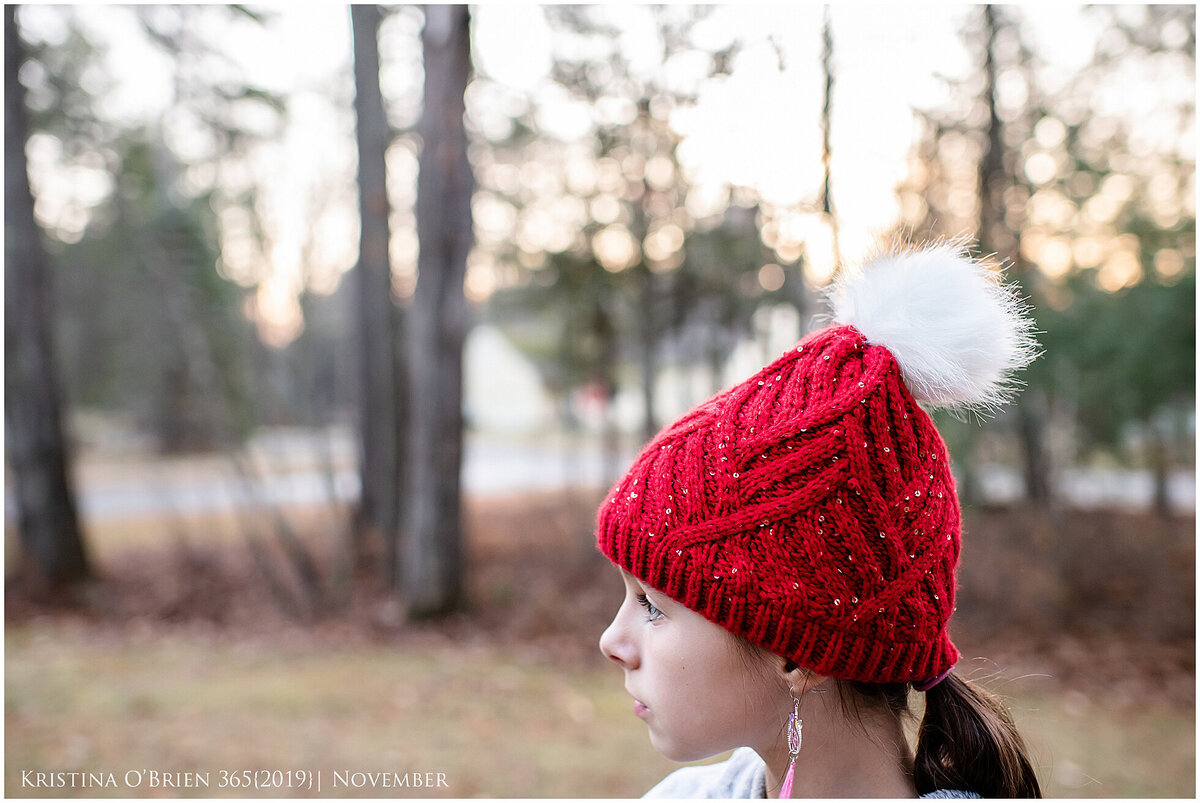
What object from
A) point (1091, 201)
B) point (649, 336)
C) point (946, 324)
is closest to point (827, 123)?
point (1091, 201)

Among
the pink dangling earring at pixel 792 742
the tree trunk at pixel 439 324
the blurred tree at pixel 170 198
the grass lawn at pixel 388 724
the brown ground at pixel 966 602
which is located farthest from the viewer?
the blurred tree at pixel 170 198

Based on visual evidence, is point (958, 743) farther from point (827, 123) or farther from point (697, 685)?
point (827, 123)

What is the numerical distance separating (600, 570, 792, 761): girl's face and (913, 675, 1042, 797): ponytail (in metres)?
0.31

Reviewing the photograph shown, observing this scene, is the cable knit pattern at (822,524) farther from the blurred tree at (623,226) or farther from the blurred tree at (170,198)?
the blurred tree at (170,198)

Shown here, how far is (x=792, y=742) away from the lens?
141 cm

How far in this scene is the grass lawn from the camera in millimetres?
4332

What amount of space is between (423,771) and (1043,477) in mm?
7718

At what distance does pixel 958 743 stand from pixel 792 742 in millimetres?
340

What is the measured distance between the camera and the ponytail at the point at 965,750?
1482 millimetres

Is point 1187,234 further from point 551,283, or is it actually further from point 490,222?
point 490,222

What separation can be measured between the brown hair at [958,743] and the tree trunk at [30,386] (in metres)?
9.00

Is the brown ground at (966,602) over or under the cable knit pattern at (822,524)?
under

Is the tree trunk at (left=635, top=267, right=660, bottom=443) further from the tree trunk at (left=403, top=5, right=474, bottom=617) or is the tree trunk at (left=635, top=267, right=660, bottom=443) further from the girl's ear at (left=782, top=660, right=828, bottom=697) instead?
the girl's ear at (left=782, top=660, right=828, bottom=697)

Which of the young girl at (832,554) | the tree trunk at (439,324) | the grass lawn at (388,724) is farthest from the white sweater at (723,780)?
the tree trunk at (439,324)
